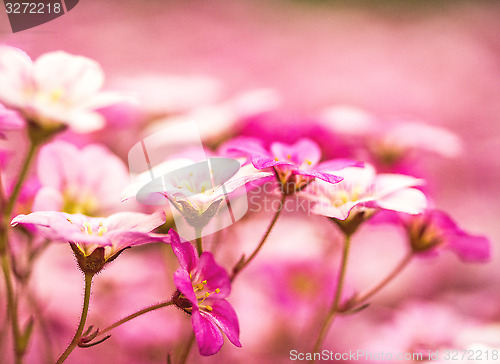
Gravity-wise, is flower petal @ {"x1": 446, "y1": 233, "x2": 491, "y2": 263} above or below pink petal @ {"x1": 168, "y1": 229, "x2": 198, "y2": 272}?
below

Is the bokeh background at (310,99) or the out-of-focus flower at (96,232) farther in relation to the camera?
the bokeh background at (310,99)

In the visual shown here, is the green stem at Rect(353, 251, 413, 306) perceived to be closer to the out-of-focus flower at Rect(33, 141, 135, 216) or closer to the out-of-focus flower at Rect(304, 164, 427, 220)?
the out-of-focus flower at Rect(304, 164, 427, 220)

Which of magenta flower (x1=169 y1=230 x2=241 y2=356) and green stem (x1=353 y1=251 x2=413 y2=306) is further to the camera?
green stem (x1=353 y1=251 x2=413 y2=306)

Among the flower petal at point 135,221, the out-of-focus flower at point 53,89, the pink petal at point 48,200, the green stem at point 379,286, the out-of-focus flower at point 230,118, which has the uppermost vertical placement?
the out-of-focus flower at point 53,89

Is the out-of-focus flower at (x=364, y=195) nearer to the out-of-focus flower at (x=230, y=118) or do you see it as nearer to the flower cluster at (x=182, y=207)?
the flower cluster at (x=182, y=207)

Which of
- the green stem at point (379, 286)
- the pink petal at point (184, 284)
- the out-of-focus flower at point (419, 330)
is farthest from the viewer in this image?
the out-of-focus flower at point (419, 330)

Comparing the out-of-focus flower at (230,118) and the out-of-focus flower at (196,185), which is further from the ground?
the out-of-focus flower at (196,185)

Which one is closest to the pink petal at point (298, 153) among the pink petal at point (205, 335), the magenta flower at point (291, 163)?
the magenta flower at point (291, 163)

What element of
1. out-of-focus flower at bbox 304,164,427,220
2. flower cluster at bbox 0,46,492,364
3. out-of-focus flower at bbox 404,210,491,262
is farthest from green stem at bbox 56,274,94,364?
out-of-focus flower at bbox 404,210,491,262
